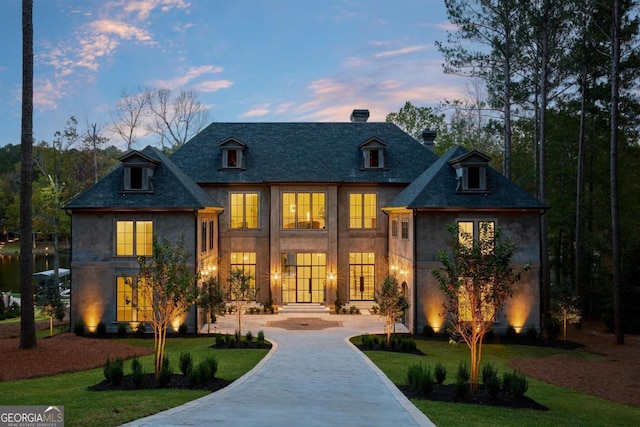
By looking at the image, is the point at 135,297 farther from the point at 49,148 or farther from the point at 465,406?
the point at 49,148

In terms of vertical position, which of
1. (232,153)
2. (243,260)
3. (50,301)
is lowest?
(50,301)

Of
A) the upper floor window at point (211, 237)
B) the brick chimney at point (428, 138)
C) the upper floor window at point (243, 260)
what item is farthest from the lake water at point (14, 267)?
the brick chimney at point (428, 138)

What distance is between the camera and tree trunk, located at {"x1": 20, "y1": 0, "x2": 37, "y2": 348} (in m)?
16.3

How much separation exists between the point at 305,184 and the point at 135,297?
1015 centimetres

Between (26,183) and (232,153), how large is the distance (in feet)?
38.7

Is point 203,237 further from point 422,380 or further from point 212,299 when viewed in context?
point 422,380

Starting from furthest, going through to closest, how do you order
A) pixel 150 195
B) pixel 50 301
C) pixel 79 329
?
pixel 150 195 < pixel 79 329 < pixel 50 301

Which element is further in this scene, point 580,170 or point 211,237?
point 211,237

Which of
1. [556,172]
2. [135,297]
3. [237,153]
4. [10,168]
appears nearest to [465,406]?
[135,297]

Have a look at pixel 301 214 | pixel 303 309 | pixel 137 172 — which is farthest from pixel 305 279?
pixel 137 172

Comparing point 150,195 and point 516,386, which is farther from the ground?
point 150,195

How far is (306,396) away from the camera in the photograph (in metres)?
10.4

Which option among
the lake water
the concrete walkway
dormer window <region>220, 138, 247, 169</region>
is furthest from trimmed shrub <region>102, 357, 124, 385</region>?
the lake water

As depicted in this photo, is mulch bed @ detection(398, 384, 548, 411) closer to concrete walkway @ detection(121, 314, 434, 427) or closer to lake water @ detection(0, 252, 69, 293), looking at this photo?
concrete walkway @ detection(121, 314, 434, 427)
